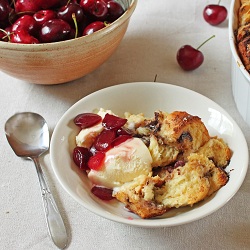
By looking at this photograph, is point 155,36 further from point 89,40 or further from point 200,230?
point 200,230

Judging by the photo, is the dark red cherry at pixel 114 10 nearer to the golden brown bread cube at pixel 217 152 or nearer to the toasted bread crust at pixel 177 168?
the toasted bread crust at pixel 177 168

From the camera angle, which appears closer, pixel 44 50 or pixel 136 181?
pixel 136 181

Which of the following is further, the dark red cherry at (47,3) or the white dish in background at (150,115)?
the dark red cherry at (47,3)

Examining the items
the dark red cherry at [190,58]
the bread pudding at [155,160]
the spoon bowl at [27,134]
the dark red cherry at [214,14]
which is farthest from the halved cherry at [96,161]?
the dark red cherry at [214,14]

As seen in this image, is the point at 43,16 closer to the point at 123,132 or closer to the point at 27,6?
the point at 27,6

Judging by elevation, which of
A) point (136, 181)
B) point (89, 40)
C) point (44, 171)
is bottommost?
point (44, 171)

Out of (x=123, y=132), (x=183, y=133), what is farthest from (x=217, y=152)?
(x=123, y=132)

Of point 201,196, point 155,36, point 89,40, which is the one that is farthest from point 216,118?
point 155,36
